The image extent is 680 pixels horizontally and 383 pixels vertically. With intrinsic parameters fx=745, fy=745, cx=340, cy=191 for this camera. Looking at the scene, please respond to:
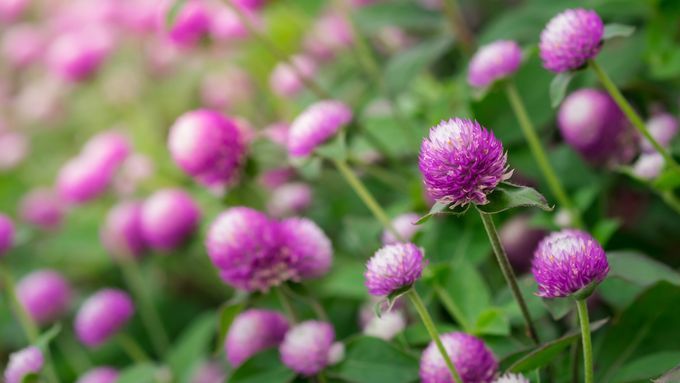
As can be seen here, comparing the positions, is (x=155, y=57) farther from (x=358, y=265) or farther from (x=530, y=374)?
(x=530, y=374)

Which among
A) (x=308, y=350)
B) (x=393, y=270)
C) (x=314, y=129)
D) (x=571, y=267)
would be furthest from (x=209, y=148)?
(x=571, y=267)

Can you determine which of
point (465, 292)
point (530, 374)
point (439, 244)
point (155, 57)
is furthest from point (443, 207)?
point (155, 57)

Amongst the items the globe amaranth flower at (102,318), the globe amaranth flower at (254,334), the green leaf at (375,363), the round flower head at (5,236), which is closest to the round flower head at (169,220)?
the globe amaranth flower at (102,318)

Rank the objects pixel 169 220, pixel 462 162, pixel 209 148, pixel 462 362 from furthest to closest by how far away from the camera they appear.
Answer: pixel 169 220
pixel 209 148
pixel 462 362
pixel 462 162

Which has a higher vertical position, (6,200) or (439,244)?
(6,200)

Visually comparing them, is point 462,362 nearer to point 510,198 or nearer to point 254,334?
point 510,198

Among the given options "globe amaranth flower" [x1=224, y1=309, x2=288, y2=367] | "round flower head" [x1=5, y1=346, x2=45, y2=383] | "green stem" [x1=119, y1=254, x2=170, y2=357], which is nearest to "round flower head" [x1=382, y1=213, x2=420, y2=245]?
"globe amaranth flower" [x1=224, y1=309, x2=288, y2=367]
